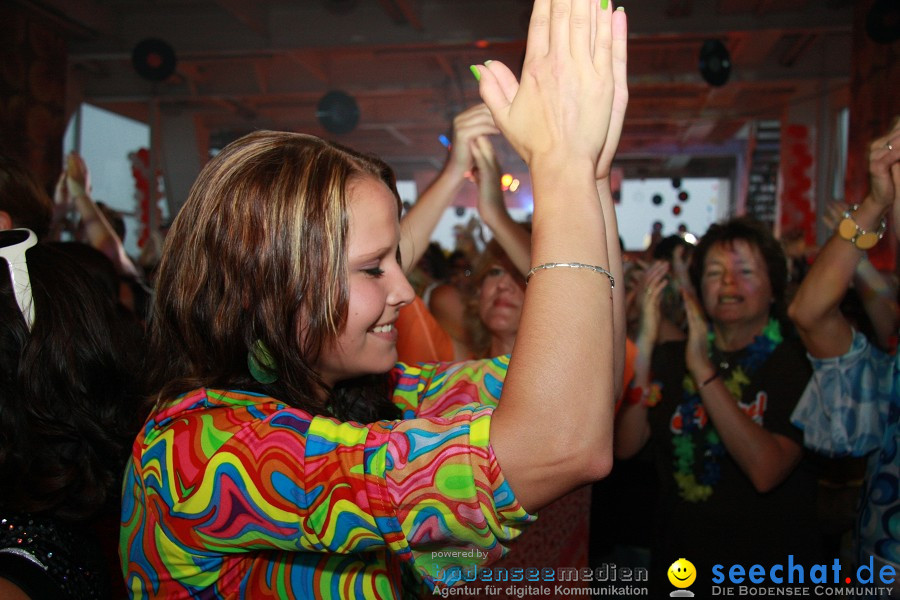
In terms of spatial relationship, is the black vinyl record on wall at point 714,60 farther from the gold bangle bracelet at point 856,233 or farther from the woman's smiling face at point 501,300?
the gold bangle bracelet at point 856,233

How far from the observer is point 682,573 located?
6.16 feet

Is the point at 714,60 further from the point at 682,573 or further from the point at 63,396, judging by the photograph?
the point at 63,396

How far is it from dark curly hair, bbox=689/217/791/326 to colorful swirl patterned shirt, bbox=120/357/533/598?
1.79m

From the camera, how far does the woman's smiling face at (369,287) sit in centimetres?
82

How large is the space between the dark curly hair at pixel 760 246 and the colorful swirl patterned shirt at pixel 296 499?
1.79m

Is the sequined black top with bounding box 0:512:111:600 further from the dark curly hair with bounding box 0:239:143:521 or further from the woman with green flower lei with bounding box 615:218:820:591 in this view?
the woman with green flower lei with bounding box 615:218:820:591

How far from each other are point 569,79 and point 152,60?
6345mm

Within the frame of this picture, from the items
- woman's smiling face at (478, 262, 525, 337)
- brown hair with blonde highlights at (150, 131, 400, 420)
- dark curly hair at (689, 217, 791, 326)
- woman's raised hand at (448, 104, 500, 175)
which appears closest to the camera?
brown hair with blonde highlights at (150, 131, 400, 420)

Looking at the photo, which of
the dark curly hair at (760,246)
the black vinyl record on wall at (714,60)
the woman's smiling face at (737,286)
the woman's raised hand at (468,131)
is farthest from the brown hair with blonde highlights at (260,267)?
the black vinyl record on wall at (714,60)

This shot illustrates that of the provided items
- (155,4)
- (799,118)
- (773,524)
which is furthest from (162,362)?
(799,118)

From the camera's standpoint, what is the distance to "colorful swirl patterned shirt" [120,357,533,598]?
0.65m

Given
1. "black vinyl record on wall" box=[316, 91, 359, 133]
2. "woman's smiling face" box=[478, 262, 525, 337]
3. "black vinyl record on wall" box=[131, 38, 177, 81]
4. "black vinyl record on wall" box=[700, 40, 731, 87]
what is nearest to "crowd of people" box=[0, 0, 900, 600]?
"woman's smiling face" box=[478, 262, 525, 337]

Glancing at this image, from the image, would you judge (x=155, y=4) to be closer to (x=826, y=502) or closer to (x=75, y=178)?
(x=75, y=178)

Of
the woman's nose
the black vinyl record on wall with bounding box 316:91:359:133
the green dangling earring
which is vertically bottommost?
the green dangling earring
